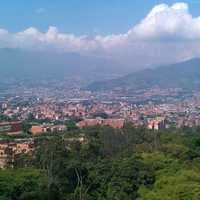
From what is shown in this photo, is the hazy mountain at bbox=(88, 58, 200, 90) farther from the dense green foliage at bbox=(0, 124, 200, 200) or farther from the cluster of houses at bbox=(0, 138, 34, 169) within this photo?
the dense green foliage at bbox=(0, 124, 200, 200)

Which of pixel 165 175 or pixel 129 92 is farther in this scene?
pixel 129 92

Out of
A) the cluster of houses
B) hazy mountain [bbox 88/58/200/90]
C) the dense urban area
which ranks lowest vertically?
the cluster of houses

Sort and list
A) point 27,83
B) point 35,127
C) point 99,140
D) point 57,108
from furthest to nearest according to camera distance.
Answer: point 27,83
point 57,108
point 35,127
point 99,140

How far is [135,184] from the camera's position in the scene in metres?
18.6

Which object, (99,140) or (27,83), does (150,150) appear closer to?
(99,140)

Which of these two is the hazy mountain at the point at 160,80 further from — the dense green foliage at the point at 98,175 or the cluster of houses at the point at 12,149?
the dense green foliage at the point at 98,175

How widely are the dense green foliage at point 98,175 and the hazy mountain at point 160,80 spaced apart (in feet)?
377

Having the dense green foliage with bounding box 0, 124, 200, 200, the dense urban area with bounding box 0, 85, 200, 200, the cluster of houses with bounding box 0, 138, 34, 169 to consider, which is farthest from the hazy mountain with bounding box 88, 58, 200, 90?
the dense green foliage with bounding box 0, 124, 200, 200

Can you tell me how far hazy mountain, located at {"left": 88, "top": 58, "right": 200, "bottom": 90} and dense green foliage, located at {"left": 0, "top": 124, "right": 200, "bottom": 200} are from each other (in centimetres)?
11477

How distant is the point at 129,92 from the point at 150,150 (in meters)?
101

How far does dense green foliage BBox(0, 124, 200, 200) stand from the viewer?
54.4 ft

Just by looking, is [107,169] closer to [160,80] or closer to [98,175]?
[98,175]

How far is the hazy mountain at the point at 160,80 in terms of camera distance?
471ft

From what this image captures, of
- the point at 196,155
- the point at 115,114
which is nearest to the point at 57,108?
the point at 115,114
